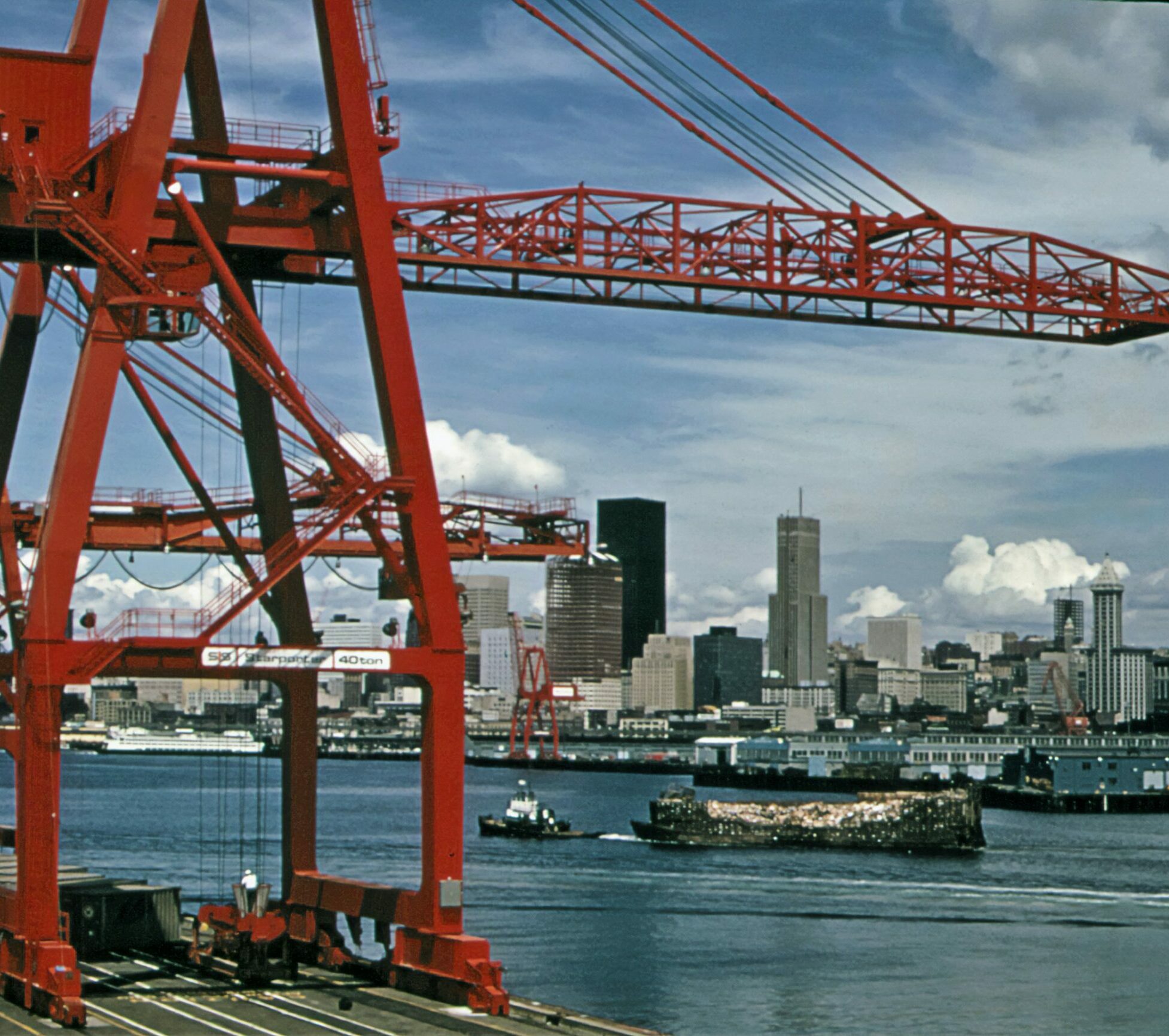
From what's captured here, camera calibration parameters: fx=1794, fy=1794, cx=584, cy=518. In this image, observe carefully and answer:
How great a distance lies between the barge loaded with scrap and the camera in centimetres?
9000

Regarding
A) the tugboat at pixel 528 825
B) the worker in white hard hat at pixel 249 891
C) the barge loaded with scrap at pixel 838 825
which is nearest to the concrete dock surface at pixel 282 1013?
the worker in white hard hat at pixel 249 891

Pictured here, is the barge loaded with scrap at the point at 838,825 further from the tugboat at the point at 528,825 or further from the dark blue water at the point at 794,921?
the tugboat at the point at 528,825

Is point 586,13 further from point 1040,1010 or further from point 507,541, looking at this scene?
point 1040,1010

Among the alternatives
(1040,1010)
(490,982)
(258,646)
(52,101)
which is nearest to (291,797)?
(258,646)

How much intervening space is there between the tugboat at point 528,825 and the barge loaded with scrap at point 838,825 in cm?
367

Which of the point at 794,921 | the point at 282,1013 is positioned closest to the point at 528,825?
the point at 794,921

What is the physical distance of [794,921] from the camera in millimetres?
56125

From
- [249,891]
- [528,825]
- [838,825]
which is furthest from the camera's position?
[528,825]

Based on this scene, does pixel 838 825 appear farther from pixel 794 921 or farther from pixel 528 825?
pixel 794 921

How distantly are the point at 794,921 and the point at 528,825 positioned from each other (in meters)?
38.4

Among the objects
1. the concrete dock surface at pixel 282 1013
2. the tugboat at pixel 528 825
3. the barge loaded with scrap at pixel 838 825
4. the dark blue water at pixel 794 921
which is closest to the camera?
the concrete dock surface at pixel 282 1013

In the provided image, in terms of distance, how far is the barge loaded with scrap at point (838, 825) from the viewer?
9000 cm

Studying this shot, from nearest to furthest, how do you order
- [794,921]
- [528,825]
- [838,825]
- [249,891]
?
[249,891] < [794,921] < [838,825] < [528,825]

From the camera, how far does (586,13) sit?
3309 centimetres
